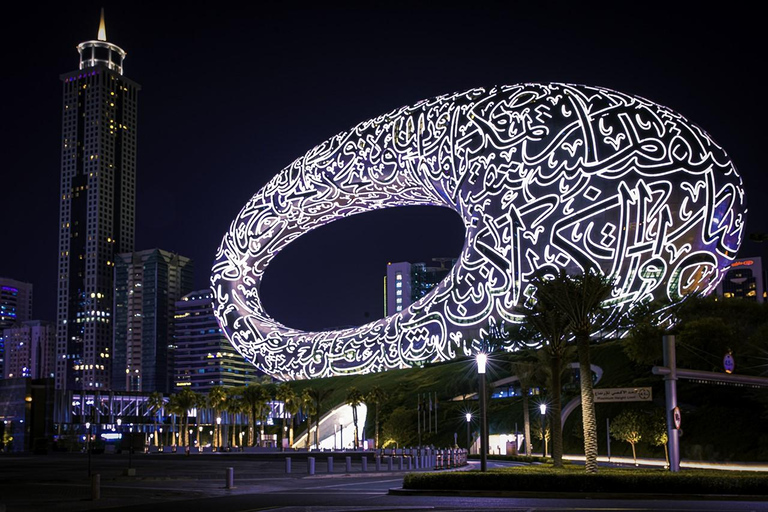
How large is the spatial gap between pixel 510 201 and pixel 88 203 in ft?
502

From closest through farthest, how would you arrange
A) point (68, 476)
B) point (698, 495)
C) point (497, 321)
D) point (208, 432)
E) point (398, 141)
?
1. point (698, 495)
2. point (68, 476)
3. point (497, 321)
4. point (398, 141)
5. point (208, 432)

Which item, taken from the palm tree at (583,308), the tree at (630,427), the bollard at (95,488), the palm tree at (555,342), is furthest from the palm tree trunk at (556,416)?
the bollard at (95,488)

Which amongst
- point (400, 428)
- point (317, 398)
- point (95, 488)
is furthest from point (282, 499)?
point (317, 398)

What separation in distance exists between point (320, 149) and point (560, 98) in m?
19.8

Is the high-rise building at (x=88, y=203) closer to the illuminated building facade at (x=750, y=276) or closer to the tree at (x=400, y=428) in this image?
the illuminated building facade at (x=750, y=276)

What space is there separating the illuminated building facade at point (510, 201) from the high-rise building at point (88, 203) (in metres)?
131

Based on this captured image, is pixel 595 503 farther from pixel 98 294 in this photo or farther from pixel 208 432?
pixel 98 294

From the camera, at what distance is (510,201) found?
55.4m

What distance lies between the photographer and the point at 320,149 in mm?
66500

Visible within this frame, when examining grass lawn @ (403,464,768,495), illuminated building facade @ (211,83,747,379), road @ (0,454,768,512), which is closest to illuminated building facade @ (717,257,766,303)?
illuminated building facade @ (211,83,747,379)

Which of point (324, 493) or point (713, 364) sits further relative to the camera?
point (713, 364)

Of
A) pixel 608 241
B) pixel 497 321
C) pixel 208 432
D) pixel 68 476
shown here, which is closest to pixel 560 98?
pixel 608 241

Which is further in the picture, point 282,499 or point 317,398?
point 317,398

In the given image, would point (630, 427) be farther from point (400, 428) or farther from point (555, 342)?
point (400, 428)
